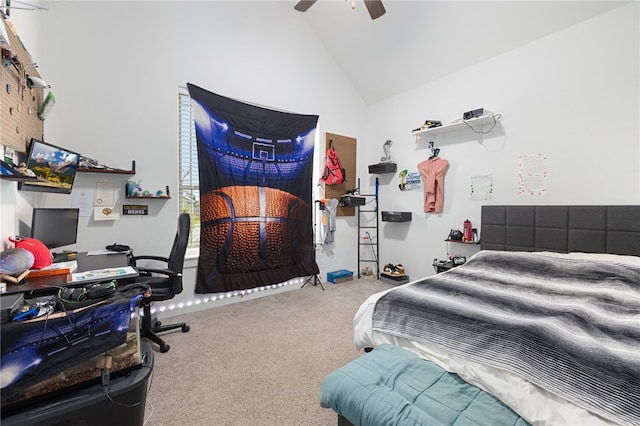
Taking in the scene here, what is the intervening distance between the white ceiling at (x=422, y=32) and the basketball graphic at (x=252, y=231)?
2.30 m

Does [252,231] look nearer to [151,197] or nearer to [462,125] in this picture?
[151,197]

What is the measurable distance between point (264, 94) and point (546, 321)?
3.59 metres

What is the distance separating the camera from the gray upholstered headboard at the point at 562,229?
242 centimetres

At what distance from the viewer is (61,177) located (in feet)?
6.82

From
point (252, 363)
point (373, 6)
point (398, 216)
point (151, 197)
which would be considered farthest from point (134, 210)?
point (398, 216)

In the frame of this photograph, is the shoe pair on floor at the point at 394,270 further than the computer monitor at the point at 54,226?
Yes

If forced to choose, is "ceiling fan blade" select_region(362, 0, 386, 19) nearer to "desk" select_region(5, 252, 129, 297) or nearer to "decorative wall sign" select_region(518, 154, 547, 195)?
"decorative wall sign" select_region(518, 154, 547, 195)

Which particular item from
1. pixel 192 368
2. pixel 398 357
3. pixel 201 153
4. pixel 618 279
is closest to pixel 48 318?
pixel 192 368

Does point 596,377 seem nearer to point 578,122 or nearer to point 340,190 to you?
point 578,122

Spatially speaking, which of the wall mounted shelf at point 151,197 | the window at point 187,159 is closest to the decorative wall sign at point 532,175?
the window at point 187,159

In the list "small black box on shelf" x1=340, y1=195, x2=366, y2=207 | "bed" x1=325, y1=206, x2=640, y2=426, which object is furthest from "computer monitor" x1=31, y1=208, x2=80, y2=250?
"small black box on shelf" x1=340, y1=195, x2=366, y2=207

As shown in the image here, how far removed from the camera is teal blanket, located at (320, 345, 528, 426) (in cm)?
102

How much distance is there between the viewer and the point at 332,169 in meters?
4.20

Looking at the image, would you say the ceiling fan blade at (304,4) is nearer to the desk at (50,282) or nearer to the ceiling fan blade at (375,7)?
the ceiling fan blade at (375,7)
